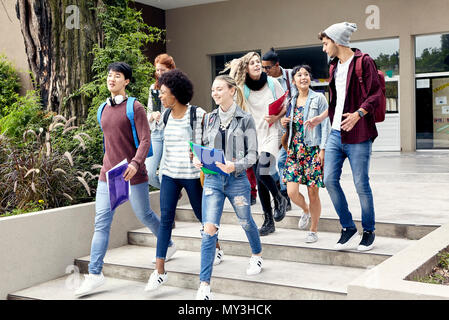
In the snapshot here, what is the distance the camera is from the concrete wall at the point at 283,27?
49.6ft

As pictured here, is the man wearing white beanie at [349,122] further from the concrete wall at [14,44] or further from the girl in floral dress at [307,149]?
the concrete wall at [14,44]

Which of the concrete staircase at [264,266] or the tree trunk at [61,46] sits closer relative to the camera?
the concrete staircase at [264,266]

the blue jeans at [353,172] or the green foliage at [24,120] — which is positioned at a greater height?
the green foliage at [24,120]

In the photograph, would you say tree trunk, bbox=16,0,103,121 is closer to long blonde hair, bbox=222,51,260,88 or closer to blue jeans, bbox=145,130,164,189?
blue jeans, bbox=145,130,164,189

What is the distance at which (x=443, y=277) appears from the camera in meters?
3.44

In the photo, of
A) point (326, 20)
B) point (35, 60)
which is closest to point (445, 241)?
point (35, 60)

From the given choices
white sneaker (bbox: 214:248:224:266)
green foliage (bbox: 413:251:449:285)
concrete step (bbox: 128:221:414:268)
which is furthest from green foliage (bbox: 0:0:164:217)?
green foliage (bbox: 413:251:449:285)

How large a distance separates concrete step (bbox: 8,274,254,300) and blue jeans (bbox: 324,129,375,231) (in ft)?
3.88

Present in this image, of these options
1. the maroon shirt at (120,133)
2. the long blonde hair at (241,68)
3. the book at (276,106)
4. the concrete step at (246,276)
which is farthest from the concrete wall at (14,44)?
the book at (276,106)

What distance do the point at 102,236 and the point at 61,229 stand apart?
1.11 m

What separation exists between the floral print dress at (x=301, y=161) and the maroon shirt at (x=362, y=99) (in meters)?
0.77

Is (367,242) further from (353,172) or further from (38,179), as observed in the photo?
(38,179)

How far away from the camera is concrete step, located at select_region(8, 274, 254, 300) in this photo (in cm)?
452

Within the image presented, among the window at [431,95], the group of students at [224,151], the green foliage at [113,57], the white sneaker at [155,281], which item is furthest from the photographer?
the window at [431,95]
